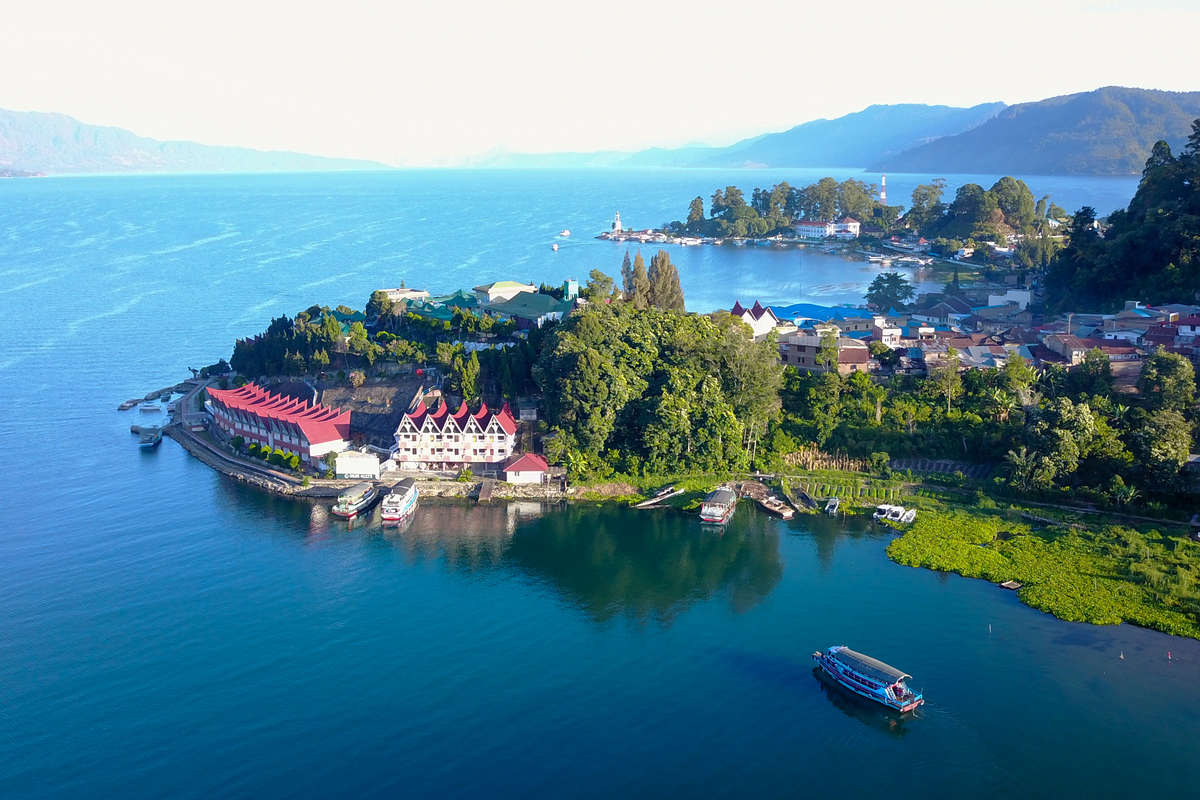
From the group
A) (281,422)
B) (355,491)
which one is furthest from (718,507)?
(281,422)

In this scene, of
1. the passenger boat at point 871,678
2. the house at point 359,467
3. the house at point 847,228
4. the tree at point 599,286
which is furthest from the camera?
the house at point 847,228

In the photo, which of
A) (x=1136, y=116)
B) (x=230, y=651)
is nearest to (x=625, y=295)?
(x=230, y=651)

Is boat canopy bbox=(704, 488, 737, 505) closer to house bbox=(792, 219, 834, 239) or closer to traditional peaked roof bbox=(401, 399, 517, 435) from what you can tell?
traditional peaked roof bbox=(401, 399, 517, 435)

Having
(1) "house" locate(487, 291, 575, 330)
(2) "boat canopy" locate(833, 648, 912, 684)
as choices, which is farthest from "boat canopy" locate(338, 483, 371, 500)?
(2) "boat canopy" locate(833, 648, 912, 684)

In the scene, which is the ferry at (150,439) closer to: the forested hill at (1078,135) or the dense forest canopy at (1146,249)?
the dense forest canopy at (1146,249)

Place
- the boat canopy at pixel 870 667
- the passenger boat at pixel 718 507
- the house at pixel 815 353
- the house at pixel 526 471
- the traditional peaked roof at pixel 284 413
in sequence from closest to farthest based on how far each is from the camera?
the boat canopy at pixel 870 667 → the passenger boat at pixel 718 507 → the house at pixel 526 471 → the traditional peaked roof at pixel 284 413 → the house at pixel 815 353

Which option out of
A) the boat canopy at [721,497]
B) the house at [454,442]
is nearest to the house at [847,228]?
the house at [454,442]

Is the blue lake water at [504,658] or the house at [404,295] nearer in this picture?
the blue lake water at [504,658]
